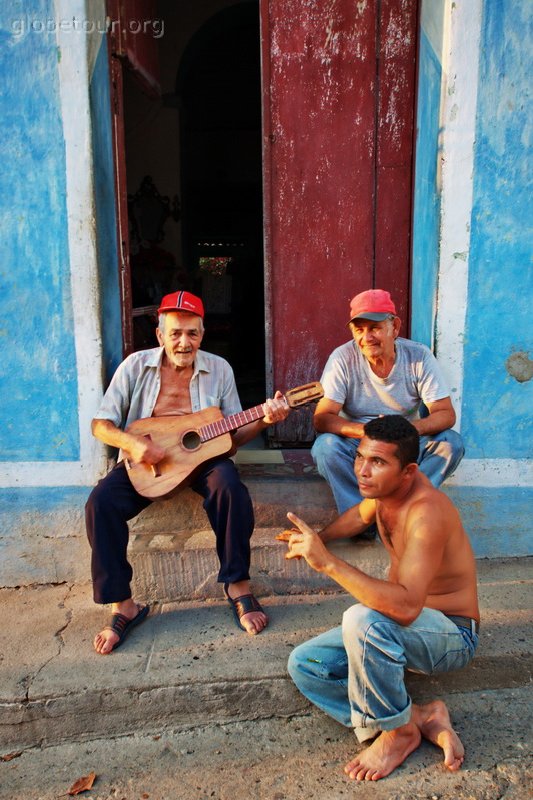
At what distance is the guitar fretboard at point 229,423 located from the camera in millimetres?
3002

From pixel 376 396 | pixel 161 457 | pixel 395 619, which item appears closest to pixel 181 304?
pixel 161 457

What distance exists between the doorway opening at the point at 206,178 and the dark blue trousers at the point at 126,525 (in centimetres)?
274

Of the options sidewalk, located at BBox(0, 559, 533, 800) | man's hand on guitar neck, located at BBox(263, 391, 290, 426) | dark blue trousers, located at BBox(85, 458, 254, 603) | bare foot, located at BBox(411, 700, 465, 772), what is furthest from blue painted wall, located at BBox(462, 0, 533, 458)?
bare foot, located at BBox(411, 700, 465, 772)

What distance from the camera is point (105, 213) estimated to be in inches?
139

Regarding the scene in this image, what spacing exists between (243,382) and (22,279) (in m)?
3.46

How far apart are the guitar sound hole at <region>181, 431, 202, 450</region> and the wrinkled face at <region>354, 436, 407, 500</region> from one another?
105cm

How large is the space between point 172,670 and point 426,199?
108 inches

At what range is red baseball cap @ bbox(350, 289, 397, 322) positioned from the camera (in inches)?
125

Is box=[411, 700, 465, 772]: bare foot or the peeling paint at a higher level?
the peeling paint

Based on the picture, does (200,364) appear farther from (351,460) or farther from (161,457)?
(351,460)

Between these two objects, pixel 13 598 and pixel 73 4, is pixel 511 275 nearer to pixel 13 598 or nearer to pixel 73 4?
pixel 73 4

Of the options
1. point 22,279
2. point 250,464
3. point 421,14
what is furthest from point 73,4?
point 250,464

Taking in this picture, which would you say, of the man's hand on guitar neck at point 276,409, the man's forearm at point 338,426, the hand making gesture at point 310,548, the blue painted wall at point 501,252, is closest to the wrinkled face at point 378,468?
the hand making gesture at point 310,548

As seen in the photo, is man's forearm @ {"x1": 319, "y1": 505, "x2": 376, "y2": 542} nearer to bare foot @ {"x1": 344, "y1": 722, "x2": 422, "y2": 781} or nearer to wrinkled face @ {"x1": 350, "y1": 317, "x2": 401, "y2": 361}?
bare foot @ {"x1": 344, "y1": 722, "x2": 422, "y2": 781}
